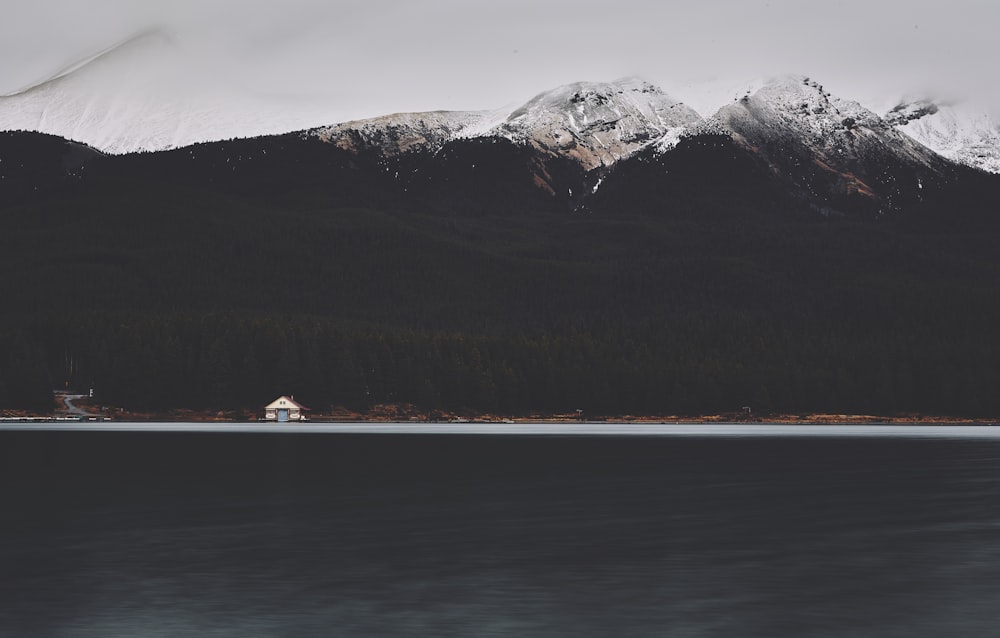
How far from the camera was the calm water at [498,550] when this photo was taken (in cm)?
3625

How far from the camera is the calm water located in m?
36.2

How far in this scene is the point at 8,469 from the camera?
322 feet

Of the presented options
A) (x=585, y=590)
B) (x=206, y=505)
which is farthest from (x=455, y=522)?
(x=585, y=590)

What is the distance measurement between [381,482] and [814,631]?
177 ft

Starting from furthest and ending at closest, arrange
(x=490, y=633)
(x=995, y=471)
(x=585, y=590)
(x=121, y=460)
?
(x=121, y=460) → (x=995, y=471) → (x=585, y=590) → (x=490, y=633)

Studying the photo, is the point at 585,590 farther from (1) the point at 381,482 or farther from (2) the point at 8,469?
(2) the point at 8,469

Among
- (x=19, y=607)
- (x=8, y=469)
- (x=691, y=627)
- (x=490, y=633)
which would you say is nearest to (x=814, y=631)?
(x=691, y=627)

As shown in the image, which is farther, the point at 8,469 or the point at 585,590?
the point at 8,469

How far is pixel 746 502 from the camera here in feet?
233

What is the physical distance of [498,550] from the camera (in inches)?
1992

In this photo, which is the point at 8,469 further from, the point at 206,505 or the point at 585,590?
the point at 585,590

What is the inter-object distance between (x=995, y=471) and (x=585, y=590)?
6360 centimetres

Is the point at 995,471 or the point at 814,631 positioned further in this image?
the point at 995,471

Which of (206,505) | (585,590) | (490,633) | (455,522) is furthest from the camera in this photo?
(206,505)
